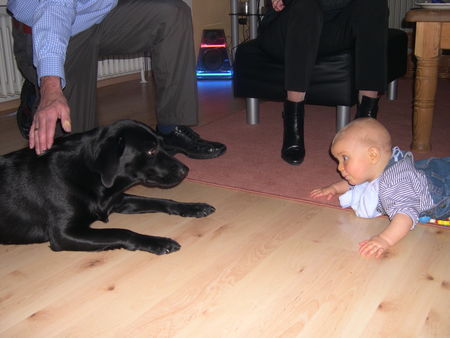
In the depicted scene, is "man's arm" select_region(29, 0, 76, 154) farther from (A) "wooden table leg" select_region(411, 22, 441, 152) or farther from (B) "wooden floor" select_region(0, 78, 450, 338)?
(A) "wooden table leg" select_region(411, 22, 441, 152)

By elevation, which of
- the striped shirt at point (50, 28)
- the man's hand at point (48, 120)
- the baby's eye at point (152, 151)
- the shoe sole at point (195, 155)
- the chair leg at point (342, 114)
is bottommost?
the shoe sole at point (195, 155)

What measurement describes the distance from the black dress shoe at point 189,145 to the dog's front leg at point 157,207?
0.58m

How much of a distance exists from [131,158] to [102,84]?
3.24 metres

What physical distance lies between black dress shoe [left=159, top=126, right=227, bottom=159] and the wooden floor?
602 millimetres

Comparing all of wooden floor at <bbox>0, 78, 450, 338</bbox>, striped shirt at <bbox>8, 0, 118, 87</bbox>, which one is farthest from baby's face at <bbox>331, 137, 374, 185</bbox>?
striped shirt at <bbox>8, 0, 118, 87</bbox>

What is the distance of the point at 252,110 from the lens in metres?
2.93

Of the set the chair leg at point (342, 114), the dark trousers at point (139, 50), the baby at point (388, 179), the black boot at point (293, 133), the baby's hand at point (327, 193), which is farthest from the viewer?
the chair leg at point (342, 114)

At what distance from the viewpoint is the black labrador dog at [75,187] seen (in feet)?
4.84

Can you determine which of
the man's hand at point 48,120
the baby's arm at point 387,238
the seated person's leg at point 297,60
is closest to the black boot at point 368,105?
the seated person's leg at point 297,60

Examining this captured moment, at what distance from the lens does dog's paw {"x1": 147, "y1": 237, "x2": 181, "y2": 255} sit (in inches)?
59.0

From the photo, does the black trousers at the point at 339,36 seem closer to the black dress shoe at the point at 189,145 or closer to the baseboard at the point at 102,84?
the black dress shoe at the point at 189,145

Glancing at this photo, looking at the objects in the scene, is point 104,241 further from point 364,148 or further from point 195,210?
point 364,148

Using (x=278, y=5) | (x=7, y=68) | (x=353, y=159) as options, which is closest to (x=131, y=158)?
(x=353, y=159)

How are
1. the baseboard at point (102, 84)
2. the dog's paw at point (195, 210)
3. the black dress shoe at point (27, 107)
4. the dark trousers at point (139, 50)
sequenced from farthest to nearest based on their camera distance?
the baseboard at point (102, 84) → the black dress shoe at point (27, 107) → the dark trousers at point (139, 50) → the dog's paw at point (195, 210)
